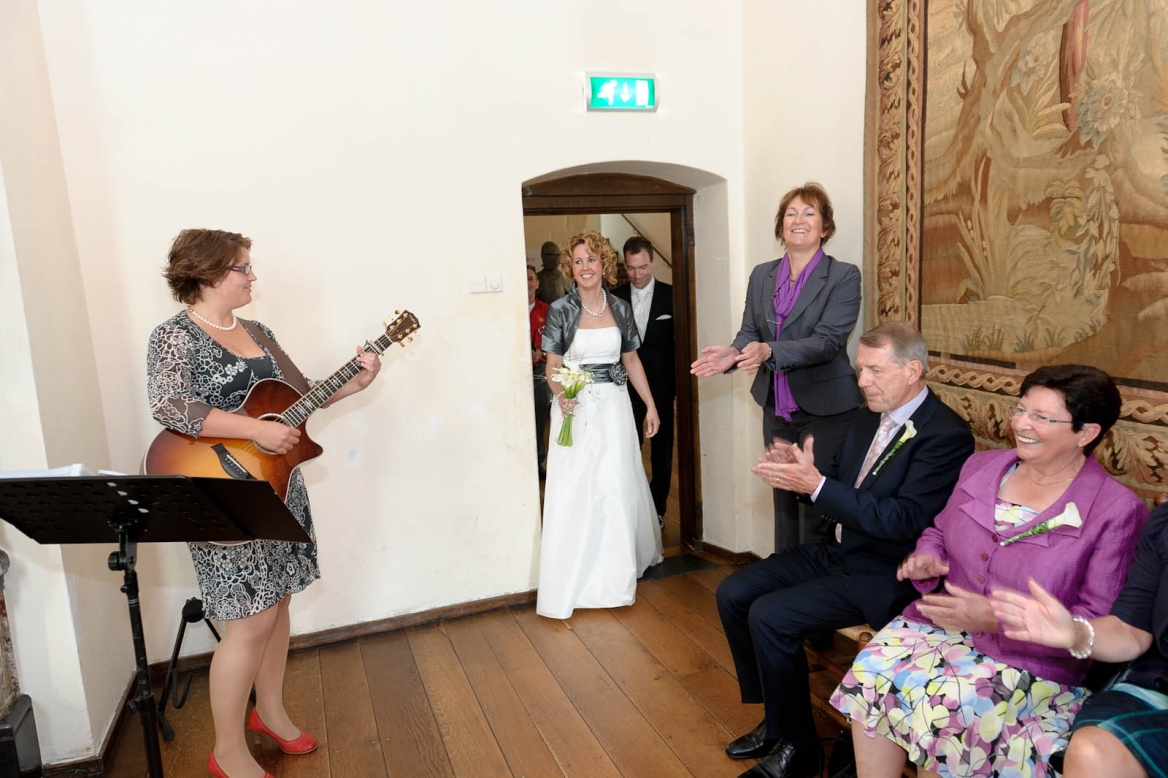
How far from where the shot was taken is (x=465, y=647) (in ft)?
11.8

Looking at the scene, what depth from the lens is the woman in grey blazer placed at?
10.1 ft

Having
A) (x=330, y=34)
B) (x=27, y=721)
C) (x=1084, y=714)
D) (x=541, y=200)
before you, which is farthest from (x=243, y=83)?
(x=1084, y=714)

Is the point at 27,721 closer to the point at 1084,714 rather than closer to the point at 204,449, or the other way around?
the point at 204,449

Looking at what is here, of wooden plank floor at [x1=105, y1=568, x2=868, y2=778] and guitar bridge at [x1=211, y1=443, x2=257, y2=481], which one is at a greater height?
guitar bridge at [x1=211, y1=443, x2=257, y2=481]

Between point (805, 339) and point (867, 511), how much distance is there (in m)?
0.93

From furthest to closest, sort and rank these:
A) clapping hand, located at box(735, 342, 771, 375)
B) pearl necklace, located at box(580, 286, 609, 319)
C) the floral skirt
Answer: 1. pearl necklace, located at box(580, 286, 609, 319)
2. clapping hand, located at box(735, 342, 771, 375)
3. the floral skirt

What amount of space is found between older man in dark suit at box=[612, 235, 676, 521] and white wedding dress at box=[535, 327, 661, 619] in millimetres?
714

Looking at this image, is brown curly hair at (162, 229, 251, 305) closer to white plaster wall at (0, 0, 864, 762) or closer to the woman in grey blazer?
white plaster wall at (0, 0, 864, 762)

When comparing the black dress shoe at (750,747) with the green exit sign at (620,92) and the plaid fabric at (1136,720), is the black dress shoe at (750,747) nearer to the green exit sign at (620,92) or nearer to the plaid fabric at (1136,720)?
the plaid fabric at (1136,720)

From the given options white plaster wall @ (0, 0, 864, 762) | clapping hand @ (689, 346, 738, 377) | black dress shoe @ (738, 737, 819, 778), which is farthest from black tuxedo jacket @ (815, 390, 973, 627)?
white plaster wall @ (0, 0, 864, 762)

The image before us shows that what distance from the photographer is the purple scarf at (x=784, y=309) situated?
10.7ft

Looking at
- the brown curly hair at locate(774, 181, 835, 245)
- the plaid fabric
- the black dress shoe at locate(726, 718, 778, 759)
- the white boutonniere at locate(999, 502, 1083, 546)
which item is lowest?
the black dress shoe at locate(726, 718, 778, 759)

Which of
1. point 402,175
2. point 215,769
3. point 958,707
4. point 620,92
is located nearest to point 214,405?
point 215,769

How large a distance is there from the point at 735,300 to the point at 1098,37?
2196 mm
